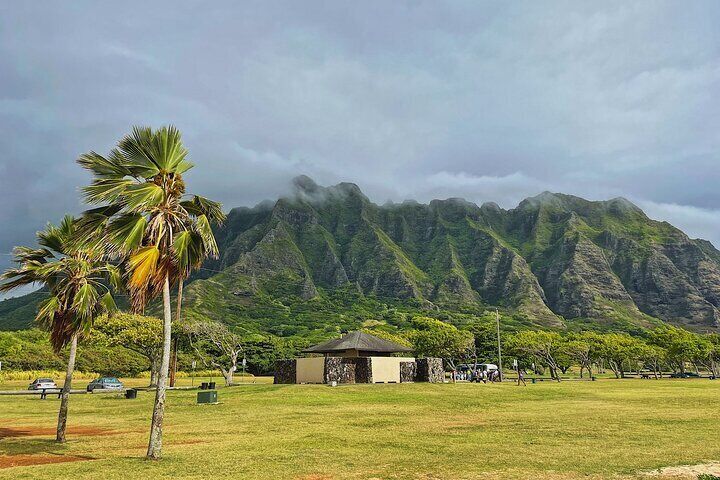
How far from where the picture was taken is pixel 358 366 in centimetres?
5300

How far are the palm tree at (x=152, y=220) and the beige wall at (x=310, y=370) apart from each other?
38404 mm

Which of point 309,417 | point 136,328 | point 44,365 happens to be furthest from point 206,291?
point 309,417

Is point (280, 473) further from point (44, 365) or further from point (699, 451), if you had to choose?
point (44, 365)

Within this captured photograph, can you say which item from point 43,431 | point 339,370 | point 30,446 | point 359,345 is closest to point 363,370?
point 339,370

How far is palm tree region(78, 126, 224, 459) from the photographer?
45.8 ft

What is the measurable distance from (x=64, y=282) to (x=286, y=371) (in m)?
39.5

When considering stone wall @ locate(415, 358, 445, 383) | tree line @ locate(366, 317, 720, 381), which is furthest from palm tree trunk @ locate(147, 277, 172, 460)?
tree line @ locate(366, 317, 720, 381)

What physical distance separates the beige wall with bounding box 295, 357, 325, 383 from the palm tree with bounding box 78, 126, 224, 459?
38404 millimetres

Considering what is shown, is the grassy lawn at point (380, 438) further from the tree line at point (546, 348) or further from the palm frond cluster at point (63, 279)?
the tree line at point (546, 348)

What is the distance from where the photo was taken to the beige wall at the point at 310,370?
171ft

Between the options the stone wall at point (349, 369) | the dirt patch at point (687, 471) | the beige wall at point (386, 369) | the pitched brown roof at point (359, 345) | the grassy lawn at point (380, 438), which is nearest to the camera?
the dirt patch at point (687, 471)

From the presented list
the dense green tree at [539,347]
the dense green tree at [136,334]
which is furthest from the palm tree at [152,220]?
the dense green tree at [539,347]

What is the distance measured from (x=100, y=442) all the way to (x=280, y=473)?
962 centimetres

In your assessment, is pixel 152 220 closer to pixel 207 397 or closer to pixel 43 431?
pixel 43 431
